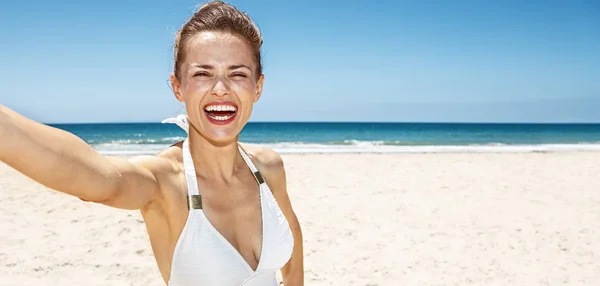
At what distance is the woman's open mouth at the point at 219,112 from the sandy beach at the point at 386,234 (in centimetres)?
364

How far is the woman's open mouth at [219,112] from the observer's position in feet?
5.09

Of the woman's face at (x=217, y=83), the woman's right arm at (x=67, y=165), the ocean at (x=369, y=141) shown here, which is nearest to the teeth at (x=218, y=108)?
the woman's face at (x=217, y=83)

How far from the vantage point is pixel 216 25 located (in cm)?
153

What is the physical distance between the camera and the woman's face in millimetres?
1520

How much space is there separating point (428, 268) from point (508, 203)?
3810 mm

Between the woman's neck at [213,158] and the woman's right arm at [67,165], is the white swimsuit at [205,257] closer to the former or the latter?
the woman's neck at [213,158]

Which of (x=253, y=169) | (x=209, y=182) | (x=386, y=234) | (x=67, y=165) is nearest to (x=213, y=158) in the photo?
(x=209, y=182)

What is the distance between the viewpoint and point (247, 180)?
190cm

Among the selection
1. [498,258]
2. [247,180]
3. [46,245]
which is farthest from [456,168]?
[247,180]

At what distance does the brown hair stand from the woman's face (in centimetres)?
2

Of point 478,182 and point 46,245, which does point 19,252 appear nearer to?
point 46,245

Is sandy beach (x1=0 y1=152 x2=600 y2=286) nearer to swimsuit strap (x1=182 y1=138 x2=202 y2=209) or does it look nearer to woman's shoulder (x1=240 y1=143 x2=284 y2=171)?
woman's shoulder (x1=240 y1=143 x2=284 y2=171)

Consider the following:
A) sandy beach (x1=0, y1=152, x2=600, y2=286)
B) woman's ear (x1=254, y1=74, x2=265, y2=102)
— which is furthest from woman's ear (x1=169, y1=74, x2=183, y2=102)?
sandy beach (x1=0, y1=152, x2=600, y2=286)

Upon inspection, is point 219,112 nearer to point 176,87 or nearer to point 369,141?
point 176,87
